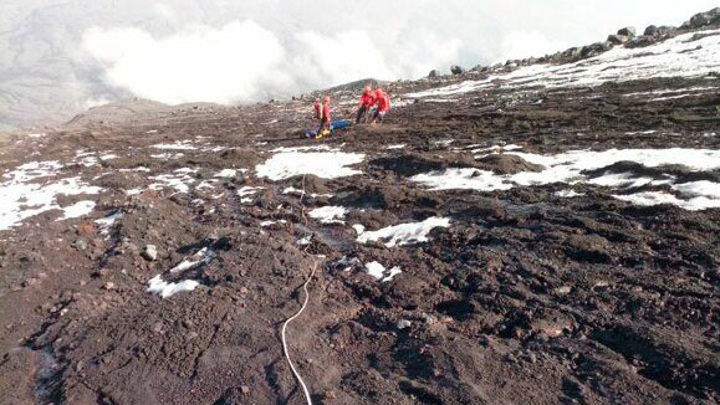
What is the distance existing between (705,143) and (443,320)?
7.53 m

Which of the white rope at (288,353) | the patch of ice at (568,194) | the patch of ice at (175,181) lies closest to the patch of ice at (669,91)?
the patch of ice at (568,194)

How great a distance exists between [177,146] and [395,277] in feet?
46.4

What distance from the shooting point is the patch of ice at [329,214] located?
881cm

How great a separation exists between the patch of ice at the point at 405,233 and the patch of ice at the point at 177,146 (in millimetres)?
11604

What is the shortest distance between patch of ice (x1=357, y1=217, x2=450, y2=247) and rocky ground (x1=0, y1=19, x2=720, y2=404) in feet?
0.14

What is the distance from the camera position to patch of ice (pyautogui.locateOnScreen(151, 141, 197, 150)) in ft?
57.9

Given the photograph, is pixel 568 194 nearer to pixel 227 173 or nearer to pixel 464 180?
pixel 464 180

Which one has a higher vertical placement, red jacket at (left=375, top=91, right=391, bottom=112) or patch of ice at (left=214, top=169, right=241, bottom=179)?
red jacket at (left=375, top=91, right=391, bottom=112)

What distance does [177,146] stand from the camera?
18156 millimetres

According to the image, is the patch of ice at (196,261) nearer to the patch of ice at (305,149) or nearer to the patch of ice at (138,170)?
the patch of ice at (138,170)

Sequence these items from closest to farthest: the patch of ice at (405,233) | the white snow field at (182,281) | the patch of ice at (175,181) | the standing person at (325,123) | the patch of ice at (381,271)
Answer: the patch of ice at (381,271), the white snow field at (182,281), the patch of ice at (405,233), the patch of ice at (175,181), the standing person at (325,123)

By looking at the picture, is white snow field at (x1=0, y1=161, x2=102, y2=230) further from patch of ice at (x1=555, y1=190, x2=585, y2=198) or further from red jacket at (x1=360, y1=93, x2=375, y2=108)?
patch of ice at (x1=555, y1=190, x2=585, y2=198)

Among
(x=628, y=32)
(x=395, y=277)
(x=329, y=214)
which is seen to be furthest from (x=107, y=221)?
(x=628, y=32)

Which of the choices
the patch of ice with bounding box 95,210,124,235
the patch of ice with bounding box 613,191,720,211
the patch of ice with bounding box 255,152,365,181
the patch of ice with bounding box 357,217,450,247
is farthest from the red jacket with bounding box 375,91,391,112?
the patch of ice with bounding box 613,191,720,211
